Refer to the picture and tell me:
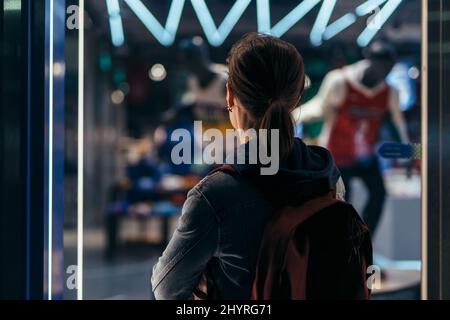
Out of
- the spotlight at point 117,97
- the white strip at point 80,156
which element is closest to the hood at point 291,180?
the white strip at point 80,156

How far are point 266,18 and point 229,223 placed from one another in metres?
0.83

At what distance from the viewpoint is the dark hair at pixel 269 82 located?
1151 millimetres

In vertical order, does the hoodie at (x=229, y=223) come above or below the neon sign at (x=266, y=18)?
below

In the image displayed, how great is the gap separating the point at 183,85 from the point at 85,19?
22.2 ft

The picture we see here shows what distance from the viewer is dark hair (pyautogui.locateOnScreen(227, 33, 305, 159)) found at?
1.15 m

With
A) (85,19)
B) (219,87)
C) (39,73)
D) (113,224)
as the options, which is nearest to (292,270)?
(39,73)

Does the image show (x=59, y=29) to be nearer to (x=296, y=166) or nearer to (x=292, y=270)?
(x=296, y=166)

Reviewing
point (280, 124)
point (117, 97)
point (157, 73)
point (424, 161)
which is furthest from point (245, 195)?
point (117, 97)

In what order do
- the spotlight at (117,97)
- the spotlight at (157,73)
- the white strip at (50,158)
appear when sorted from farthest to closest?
1. the spotlight at (117,97)
2. the spotlight at (157,73)
3. the white strip at (50,158)

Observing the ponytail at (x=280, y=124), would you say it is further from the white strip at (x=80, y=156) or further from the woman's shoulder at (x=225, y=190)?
the white strip at (x=80, y=156)

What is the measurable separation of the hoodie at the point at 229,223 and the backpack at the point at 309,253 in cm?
3

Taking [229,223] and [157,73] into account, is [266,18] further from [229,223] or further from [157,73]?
[157,73]

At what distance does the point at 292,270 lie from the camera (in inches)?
44.1

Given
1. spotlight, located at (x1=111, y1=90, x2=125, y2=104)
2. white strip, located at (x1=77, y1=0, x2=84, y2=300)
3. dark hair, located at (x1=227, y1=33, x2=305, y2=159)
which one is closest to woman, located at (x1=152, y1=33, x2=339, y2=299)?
dark hair, located at (x1=227, y1=33, x2=305, y2=159)
